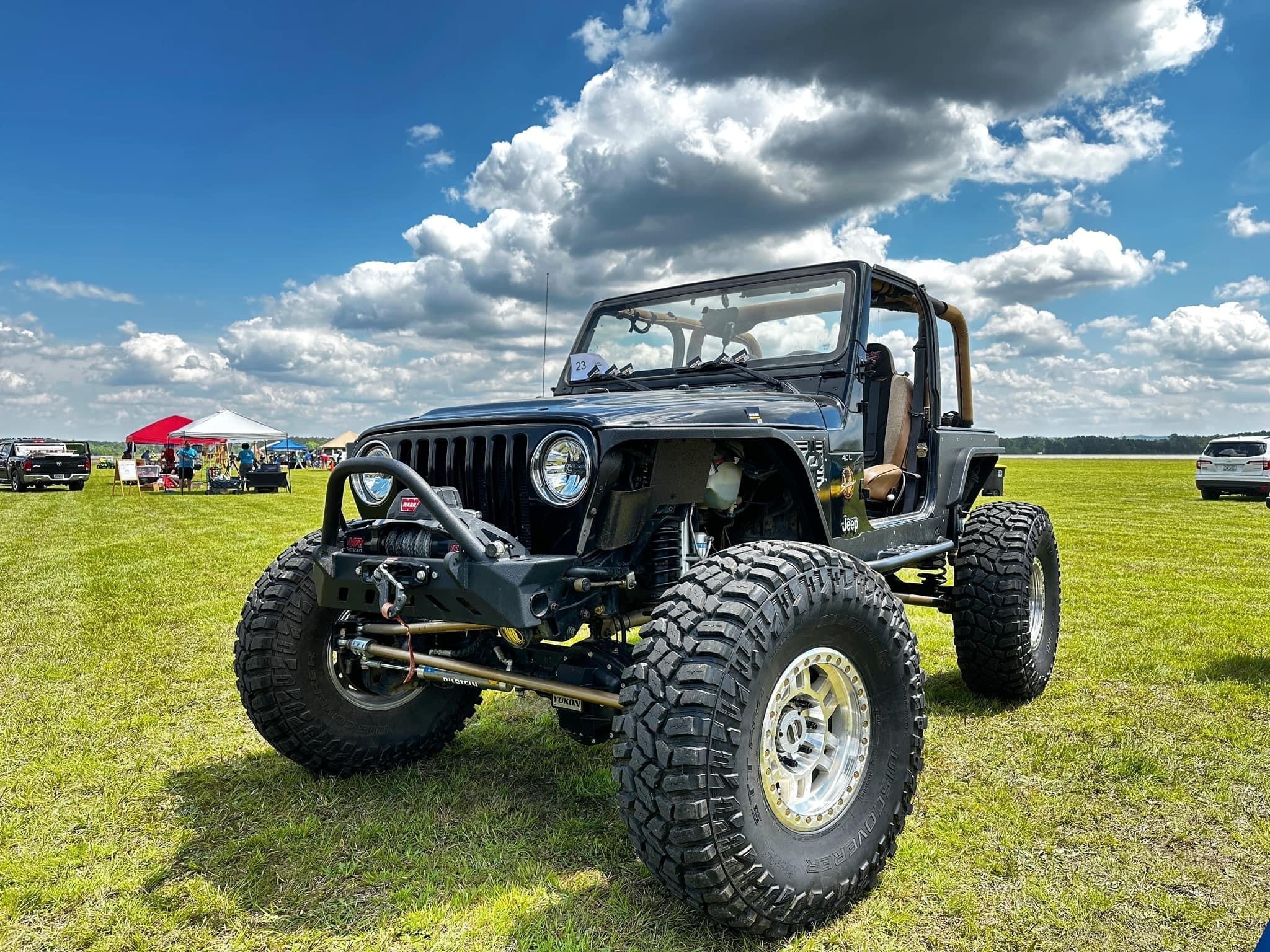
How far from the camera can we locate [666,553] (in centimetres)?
307

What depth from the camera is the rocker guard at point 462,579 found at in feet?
8.22

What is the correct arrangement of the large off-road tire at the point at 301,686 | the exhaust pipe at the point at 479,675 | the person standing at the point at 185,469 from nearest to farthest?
the exhaust pipe at the point at 479,675 < the large off-road tire at the point at 301,686 < the person standing at the point at 185,469

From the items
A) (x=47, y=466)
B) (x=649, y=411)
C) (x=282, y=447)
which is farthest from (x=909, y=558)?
(x=282, y=447)

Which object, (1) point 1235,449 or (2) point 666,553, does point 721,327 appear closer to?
(2) point 666,553

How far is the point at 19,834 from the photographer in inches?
126

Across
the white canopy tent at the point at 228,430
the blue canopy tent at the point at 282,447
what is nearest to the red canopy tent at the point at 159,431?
the white canopy tent at the point at 228,430

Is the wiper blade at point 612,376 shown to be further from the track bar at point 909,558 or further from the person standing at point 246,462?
the person standing at point 246,462

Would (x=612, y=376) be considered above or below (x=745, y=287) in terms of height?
below

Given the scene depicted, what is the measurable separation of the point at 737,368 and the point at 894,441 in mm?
1099

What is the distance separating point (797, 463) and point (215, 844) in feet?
8.57

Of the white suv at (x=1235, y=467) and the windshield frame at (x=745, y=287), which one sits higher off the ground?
the windshield frame at (x=745, y=287)

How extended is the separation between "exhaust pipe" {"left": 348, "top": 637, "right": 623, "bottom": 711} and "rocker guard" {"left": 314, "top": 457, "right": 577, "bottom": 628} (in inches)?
13.3

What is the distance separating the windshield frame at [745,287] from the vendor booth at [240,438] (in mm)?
25498

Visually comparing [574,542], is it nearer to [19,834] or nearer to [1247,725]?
[19,834]
